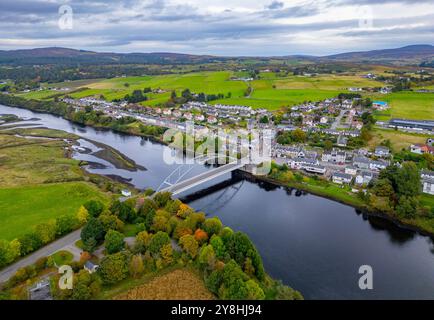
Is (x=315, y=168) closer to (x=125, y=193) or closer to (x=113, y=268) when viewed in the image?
(x=125, y=193)

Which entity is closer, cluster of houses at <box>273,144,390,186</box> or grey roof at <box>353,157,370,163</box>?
cluster of houses at <box>273,144,390,186</box>

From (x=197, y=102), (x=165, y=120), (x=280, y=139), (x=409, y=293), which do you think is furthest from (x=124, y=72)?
(x=409, y=293)

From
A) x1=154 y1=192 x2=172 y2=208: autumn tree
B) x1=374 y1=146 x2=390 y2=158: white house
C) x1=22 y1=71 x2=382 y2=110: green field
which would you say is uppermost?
x1=22 y1=71 x2=382 y2=110: green field

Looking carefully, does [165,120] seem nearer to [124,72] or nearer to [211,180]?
[211,180]

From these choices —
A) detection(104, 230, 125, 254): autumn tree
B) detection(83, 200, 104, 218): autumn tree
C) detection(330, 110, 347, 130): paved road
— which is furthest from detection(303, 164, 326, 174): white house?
detection(104, 230, 125, 254): autumn tree

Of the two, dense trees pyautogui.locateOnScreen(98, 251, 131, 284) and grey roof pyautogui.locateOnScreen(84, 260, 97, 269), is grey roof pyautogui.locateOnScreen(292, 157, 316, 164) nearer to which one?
dense trees pyautogui.locateOnScreen(98, 251, 131, 284)
